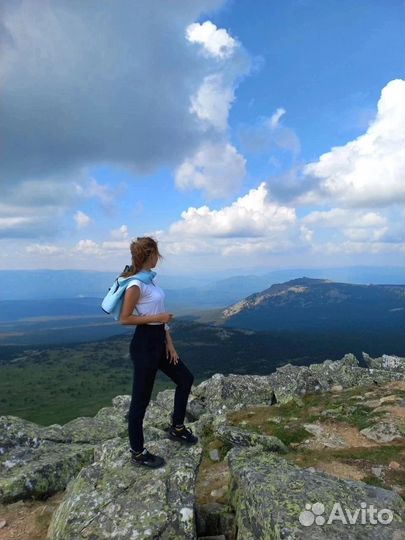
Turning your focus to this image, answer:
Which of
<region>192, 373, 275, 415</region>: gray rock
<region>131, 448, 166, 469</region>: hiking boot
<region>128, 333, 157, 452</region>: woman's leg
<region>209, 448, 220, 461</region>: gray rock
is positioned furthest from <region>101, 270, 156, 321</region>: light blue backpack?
<region>192, 373, 275, 415</region>: gray rock

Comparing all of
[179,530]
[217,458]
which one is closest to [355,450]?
[217,458]

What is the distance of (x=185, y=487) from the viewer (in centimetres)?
970

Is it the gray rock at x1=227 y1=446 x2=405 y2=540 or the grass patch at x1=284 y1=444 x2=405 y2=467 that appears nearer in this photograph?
the gray rock at x1=227 y1=446 x2=405 y2=540

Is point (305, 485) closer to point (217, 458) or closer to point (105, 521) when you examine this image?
point (105, 521)

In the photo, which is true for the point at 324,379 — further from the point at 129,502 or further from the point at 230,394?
the point at 129,502

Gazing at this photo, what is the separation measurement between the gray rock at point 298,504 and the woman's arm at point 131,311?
451 cm

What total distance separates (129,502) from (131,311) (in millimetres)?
4561

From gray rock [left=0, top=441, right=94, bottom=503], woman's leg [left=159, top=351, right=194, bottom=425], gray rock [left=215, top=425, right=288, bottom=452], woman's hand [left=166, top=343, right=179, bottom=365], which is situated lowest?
gray rock [left=215, top=425, right=288, bottom=452]

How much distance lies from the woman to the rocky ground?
3.69 ft

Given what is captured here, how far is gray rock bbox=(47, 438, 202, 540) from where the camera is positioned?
8.69 metres

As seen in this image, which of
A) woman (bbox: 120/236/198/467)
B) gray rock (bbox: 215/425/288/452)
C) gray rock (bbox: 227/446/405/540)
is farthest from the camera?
gray rock (bbox: 215/425/288/452)

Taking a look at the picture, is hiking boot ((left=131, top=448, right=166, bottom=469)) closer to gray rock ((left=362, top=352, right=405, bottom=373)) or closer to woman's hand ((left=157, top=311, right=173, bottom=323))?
woman's hand ((left=157, top=311, right=173, bottom=323))

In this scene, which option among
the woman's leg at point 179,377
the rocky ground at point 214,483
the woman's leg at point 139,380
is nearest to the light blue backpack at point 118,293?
the woman's leg at point 139,380

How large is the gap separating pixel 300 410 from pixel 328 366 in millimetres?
16390
